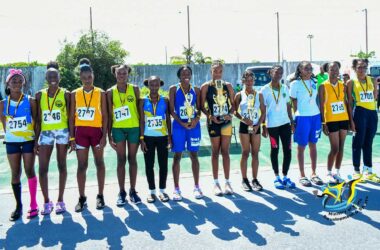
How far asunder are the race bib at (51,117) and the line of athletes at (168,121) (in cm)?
1

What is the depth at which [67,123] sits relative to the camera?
466cm

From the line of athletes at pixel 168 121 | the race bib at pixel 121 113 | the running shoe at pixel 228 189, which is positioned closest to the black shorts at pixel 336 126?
the line of athletes at pixel 168 121

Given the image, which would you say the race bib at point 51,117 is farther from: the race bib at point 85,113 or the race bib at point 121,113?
the race bib at point 121,113

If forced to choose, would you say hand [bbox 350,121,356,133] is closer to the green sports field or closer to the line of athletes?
the line of athletes

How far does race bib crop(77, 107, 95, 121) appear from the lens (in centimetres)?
461

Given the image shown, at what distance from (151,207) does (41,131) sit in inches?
67.1

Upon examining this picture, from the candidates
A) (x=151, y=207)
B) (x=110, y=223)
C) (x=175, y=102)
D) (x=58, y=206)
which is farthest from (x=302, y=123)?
(x=58, y=206)

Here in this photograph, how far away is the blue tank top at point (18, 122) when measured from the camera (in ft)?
14.6

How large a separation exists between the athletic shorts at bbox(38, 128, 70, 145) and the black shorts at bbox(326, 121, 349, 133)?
3876 mm

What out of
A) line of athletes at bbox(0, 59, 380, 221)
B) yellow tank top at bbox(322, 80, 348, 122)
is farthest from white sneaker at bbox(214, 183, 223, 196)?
yellow tank top at bbox(322, 80, 348, 122)

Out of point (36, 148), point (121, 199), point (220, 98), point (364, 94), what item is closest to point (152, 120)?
point (220, 98)

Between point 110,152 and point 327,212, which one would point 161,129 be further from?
point 110,152

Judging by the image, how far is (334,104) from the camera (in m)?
5.56

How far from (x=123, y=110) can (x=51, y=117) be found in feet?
2.95
